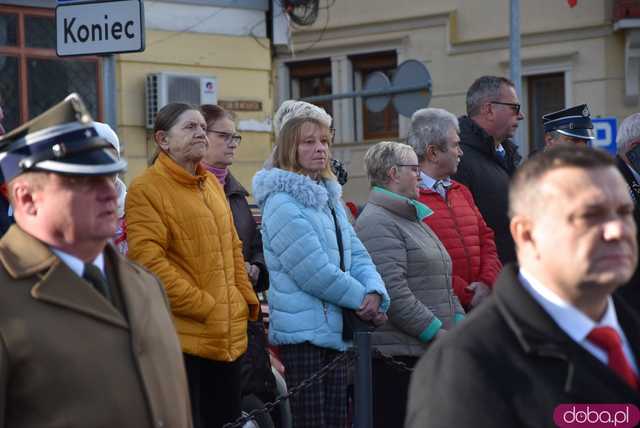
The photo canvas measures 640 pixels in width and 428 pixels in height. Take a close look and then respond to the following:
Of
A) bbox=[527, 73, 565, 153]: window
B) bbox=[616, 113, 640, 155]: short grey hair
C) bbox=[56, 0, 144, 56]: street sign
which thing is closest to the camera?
bbox=[56, 0, 144, 56]: street sign

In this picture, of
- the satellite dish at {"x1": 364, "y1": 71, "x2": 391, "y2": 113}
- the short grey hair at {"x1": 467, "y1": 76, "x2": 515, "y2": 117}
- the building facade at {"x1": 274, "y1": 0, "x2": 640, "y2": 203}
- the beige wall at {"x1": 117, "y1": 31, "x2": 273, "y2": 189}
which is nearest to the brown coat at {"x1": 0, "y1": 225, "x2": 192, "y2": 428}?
the short grey hair at {"x1": 467, "y1": 76, "x2": 515, "y2": 117}

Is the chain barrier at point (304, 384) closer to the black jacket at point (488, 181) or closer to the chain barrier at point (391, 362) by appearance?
the chain barrier at point (391, 362)

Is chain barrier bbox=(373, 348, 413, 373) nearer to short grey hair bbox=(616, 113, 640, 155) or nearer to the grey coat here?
the grey coat

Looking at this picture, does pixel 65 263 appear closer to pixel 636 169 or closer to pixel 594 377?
pixel 594 377

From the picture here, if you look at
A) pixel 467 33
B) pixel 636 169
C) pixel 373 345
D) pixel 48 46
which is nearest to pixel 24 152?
pixel 373 345

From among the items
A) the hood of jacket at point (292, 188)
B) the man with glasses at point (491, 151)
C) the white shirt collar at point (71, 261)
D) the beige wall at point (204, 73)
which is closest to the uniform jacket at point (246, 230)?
the hood of jacket at point (292, 188)

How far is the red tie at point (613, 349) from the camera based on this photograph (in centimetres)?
341

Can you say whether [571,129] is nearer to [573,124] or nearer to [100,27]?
[573,124]

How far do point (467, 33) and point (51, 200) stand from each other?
24.3 metres

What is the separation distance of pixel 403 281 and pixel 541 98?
66.1ft

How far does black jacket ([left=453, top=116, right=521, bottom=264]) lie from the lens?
852 centimetres

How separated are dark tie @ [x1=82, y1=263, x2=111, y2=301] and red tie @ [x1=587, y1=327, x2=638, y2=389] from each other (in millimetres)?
1410

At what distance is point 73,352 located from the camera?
12.7ft

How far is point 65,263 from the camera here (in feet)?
13.2
